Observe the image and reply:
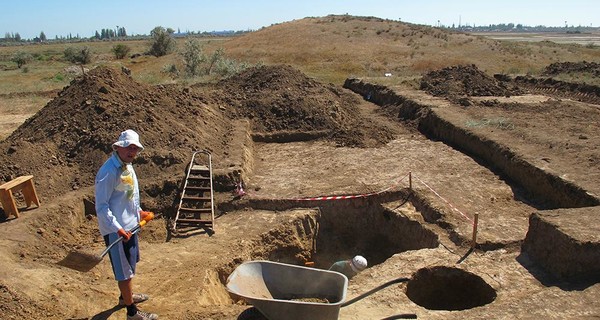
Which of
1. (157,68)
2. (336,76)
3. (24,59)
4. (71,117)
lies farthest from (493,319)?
(24,59)

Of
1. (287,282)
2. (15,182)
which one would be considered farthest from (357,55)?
(287,282)

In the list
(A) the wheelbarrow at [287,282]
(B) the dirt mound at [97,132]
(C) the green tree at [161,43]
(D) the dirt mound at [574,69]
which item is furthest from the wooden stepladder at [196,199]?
(C) the green tree at [161,43]

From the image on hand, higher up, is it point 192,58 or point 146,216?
point 192,58

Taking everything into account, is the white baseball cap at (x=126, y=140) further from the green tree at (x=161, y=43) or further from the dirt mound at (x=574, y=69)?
the green tree at (x=161, y=43)

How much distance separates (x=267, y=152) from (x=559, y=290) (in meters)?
9.91

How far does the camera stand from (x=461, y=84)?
2080 cm

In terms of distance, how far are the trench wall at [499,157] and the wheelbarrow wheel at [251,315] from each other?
6823 millimetres

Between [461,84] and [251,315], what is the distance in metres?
17.9

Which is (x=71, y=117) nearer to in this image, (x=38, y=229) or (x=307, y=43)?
(x=38, y=229)

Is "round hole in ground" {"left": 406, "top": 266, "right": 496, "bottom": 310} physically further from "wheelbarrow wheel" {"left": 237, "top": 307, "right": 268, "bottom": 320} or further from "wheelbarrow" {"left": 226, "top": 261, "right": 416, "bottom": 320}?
"wheelbarrow wheel" {"left": 237, "top": 307, "right": 268, "bottom": 320}

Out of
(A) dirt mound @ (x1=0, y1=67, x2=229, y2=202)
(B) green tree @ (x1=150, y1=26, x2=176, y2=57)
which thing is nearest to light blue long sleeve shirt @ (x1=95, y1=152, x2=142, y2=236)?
(A) dirt mound @ (x1=0, y1=67, x2=229, y2=202)

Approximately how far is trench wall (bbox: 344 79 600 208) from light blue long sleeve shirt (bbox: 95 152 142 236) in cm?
820

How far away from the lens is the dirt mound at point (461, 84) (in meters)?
19.9

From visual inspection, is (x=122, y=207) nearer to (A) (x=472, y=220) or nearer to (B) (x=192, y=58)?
(A) (x=472, y=220)
